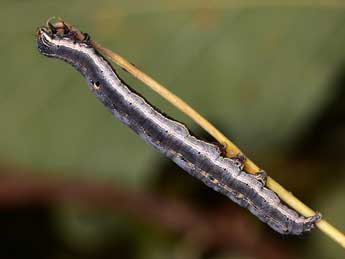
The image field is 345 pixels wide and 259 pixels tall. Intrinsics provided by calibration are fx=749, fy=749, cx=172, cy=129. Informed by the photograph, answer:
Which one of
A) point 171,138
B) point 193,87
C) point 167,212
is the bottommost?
point 167,212

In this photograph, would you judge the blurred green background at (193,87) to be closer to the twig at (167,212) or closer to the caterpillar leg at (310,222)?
the twig at (167,212)

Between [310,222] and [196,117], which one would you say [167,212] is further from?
[196,117]

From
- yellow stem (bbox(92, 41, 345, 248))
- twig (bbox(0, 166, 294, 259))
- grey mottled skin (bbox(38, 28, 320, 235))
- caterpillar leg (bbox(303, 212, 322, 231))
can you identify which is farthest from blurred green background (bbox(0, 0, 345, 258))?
yellow stem (bbox(92, 41, 345, 248))

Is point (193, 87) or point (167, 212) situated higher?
point (193, 87)

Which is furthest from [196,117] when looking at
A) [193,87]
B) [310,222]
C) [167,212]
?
[167,212]

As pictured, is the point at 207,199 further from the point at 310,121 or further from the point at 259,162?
the point at 310,121

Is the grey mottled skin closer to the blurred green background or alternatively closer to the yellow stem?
the yellow stem

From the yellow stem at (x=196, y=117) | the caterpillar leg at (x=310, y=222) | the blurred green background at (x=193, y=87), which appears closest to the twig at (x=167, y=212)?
the blurred green background at (x=193, y=87)

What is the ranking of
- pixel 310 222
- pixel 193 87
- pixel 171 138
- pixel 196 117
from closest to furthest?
Result: 1. pixel 196 117
2. pixel 310 222
3. pixel 171 138
4. pixel 193 87

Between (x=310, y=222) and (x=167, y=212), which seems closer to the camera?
(x=310, y=222)
